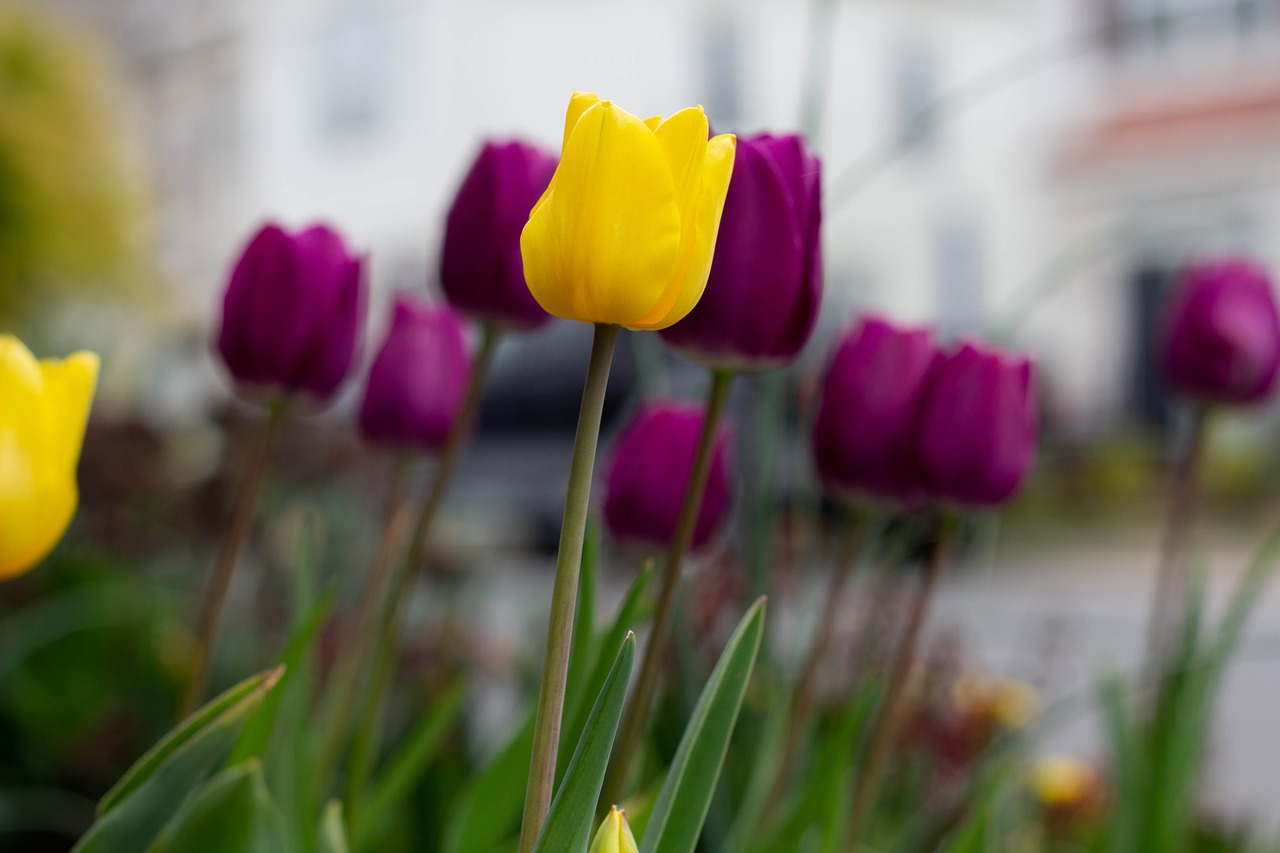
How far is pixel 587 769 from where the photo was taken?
1.21ft

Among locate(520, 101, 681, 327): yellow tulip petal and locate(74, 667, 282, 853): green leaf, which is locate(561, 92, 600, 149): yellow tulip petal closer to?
locate(520, 101, 681, 327): yellow tulip petal

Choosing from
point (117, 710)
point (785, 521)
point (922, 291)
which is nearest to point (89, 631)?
point (117, 710)

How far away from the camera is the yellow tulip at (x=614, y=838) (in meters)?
0.37

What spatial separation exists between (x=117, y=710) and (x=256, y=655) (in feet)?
0.50

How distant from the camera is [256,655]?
1375mm

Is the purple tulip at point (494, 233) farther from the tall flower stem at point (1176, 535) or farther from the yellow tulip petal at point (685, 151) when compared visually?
the tall flower stem at point (1176, 535)

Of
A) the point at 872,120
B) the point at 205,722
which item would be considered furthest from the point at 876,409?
the point at 872,120

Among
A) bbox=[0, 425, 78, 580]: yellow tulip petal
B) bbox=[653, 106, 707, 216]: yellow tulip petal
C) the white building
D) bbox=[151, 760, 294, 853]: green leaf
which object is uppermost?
the white building

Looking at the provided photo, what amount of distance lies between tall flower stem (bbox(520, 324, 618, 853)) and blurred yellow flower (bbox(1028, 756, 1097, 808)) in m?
1.04

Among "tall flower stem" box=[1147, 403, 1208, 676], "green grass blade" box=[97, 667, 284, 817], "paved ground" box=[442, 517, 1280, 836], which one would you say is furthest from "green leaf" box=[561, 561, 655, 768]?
"tall flower stem" box=[1147, 403, 1208, 676]

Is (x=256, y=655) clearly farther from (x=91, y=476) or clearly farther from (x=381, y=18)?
(x=381, y=18)

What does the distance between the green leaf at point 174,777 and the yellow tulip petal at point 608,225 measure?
20 centimetres

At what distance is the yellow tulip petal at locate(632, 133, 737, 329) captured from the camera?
392 millimetres

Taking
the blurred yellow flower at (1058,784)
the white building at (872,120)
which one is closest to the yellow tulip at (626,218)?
the blurred yellow flower at (1058,784)
